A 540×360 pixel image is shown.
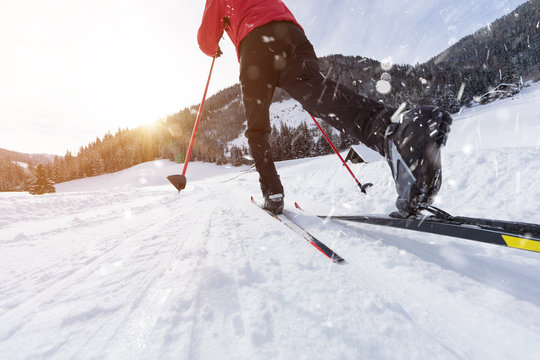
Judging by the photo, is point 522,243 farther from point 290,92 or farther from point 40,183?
point 40,183

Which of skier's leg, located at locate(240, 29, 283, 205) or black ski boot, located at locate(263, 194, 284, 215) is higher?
skier's leg, located at locate(240, 29, 283, 205)

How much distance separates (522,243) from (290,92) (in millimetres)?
1471

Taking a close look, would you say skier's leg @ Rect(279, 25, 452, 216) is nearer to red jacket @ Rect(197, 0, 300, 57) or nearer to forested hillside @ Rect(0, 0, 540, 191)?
red jacket @ Rect(197, 0, 300, 57)

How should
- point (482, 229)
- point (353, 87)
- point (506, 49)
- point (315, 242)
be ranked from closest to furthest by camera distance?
1. point (482, 229)
2. point (315, 242)
3. point (353, 87)
4. point (506, 49)

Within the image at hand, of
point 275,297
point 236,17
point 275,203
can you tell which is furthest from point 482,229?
point 236,17

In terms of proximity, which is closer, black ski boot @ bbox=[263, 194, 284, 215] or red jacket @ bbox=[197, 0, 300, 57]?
red jacket @ bbox=[197, 0, 300, 57]

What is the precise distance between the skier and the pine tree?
40.4 metres

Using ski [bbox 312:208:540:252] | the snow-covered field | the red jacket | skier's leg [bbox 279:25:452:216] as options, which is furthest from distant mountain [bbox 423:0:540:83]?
the snow-covered field

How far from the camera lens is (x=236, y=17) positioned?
183cm

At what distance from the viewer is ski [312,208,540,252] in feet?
2.75

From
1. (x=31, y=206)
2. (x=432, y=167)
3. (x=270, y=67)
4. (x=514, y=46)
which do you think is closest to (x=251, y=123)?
Result: (x=270, y=67)

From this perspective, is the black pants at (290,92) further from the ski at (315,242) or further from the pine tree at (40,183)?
Answer: the pine tree at (40,183)

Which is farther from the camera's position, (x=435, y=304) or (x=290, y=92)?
(x=290, y=92)

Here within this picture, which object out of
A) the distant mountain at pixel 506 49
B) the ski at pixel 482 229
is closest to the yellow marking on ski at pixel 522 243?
the ski at pixel 482 229
